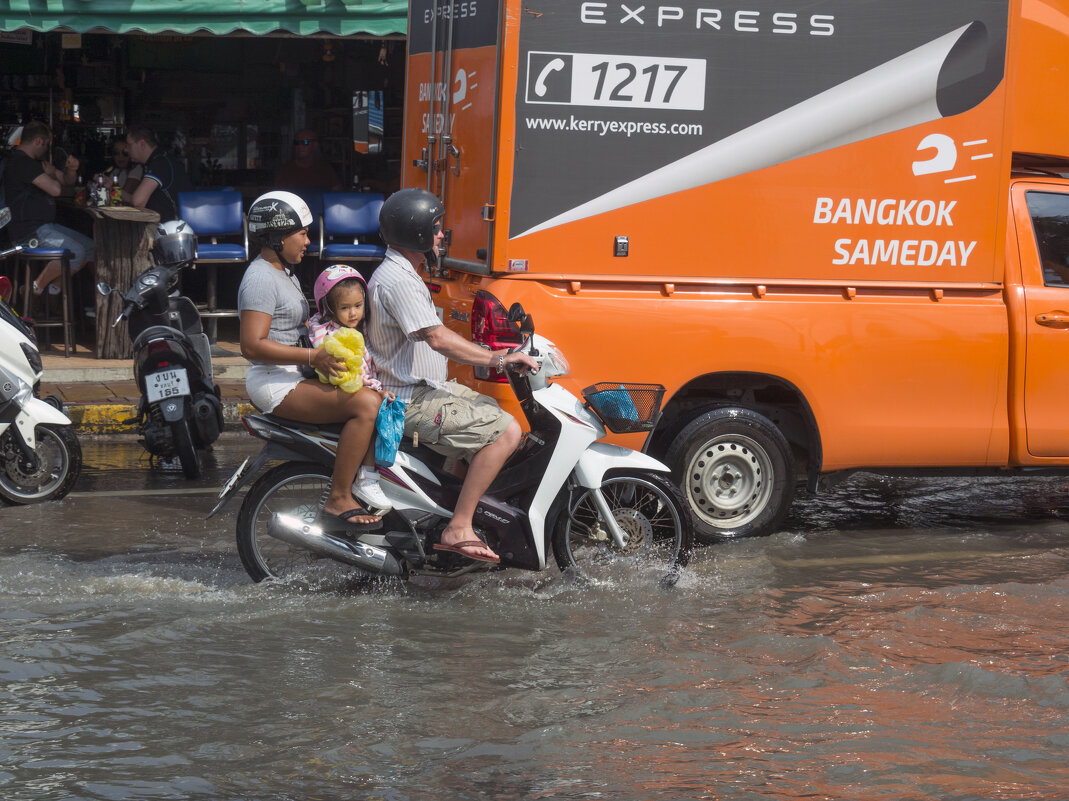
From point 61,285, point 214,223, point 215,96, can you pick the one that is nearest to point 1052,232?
point 214,223

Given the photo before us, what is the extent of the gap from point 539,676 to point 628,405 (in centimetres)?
134

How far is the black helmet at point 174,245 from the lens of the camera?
8.50 metres

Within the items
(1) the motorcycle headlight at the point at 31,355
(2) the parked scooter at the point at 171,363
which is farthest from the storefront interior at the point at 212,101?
(1) the motorcycle headlight at the point at 31,355

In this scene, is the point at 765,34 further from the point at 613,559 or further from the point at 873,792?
the point at 873,792

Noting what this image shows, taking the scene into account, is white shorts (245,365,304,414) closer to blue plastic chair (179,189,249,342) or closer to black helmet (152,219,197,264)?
black helmet (152,219,197,264)

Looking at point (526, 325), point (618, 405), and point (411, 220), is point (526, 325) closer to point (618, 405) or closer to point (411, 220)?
point (618, 405)

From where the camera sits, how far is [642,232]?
257 inches

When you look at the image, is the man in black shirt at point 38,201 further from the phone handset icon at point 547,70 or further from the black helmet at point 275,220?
the phone handset icon at point 547,70

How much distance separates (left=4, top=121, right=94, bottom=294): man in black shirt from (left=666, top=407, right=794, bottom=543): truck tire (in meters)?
7.13

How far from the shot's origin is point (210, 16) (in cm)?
1068

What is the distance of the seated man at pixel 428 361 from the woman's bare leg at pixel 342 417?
0.68 feet

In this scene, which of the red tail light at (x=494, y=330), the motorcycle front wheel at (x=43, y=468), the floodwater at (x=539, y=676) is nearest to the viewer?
the floodwater at (x=539, y=676)

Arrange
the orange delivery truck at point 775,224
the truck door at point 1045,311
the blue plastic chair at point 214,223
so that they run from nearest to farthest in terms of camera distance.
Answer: the orange delivery truck at point 775,224, the truck door at point 1045,311, the blue plastic chair at point 214,223

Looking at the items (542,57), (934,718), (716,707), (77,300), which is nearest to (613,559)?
(716,707)
